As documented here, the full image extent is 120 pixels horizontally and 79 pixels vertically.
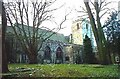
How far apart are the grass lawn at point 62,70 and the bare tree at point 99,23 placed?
117 millimetres

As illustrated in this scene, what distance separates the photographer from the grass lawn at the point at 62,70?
223 centimetres

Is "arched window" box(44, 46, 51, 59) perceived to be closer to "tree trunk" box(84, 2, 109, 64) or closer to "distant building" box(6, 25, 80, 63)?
"distant building" box(6, 25, 80, 63)

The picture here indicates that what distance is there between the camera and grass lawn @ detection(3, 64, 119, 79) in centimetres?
223

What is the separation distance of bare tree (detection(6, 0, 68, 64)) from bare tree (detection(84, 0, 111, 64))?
35cm

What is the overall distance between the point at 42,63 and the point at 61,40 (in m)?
0.35

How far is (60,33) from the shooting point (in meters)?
2.38

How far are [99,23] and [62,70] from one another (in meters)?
0.73

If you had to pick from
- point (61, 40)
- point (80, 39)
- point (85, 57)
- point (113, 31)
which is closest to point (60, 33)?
point (61, 40)

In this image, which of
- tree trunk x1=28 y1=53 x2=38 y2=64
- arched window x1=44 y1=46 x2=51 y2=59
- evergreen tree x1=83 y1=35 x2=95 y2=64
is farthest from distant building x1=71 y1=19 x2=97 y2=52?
tree trunk x1=28 y1=53 x2=38 y2=64

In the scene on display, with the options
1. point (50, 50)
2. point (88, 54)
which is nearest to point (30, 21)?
point (50, 50)

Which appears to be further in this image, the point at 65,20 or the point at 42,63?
the point at 65,20

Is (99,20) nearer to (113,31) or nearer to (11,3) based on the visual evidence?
(113,31)

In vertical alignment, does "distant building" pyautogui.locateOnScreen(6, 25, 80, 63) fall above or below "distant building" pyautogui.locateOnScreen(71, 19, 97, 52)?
below

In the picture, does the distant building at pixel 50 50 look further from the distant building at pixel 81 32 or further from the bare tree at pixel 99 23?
the bare tree at pixel 99 23
